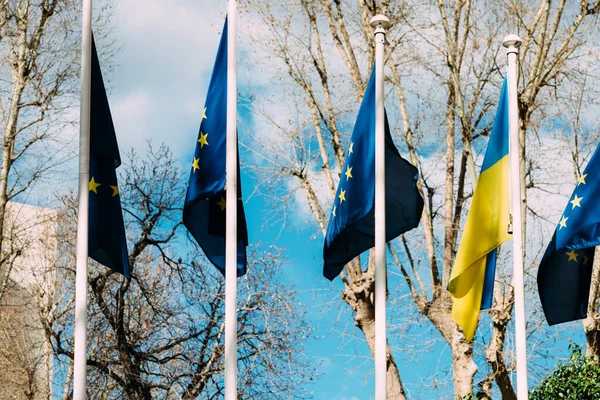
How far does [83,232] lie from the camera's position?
942 cm

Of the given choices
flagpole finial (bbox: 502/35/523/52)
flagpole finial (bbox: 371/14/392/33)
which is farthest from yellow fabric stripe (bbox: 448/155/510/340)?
flagpole finial (bbox: 371/14/392/33)

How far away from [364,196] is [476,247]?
1.42m

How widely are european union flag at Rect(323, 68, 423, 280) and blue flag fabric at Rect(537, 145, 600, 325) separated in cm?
180

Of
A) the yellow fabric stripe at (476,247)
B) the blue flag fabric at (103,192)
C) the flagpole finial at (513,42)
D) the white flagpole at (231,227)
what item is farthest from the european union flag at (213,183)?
the flagpole finial at (513,42)

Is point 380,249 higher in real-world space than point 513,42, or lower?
lower

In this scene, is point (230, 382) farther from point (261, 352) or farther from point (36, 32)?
point (36, 32)

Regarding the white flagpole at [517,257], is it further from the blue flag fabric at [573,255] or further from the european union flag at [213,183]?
the european union flag at [213,183]

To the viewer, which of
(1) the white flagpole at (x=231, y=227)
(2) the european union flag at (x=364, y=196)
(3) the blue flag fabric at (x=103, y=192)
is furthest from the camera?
(2) the european union flag at (x=364, y=196)

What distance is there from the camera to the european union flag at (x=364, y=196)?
10297 mm

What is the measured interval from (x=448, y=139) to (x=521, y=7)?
2.72 m

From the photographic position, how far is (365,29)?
17547mm

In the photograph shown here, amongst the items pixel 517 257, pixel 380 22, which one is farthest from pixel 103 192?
pixel 517 257

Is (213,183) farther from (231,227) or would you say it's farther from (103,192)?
(103,192)

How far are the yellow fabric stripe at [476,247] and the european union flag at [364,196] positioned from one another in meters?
0.66
